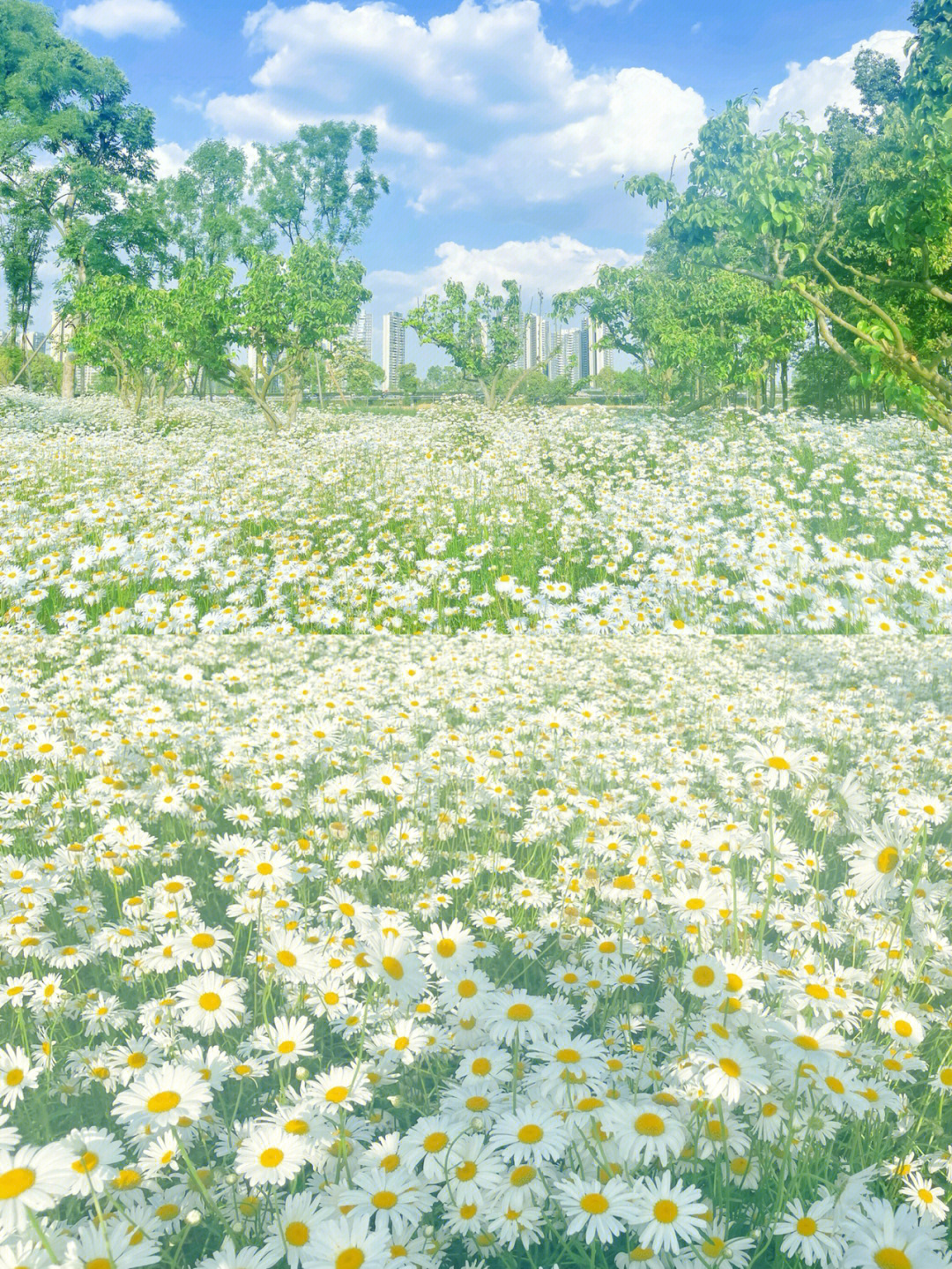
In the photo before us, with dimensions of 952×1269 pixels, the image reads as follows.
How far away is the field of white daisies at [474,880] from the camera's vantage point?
151cm

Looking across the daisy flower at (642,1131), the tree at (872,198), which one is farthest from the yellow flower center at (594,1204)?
the tree at (872,198)

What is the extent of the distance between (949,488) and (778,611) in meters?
4.42

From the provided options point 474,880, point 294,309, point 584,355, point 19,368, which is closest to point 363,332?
point 294,309

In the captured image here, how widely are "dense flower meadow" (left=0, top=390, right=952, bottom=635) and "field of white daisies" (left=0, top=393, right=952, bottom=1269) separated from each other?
66 millimetres

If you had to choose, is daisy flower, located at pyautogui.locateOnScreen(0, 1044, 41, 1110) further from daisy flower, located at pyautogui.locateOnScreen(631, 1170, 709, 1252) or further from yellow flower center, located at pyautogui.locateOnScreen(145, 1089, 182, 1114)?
daisy flower, located at pyautogui.locateOnScreen(631, 1170, 709, 1252)

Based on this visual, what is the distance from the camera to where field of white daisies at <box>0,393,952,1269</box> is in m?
1.51

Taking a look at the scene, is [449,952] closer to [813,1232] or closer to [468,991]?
[468,991]

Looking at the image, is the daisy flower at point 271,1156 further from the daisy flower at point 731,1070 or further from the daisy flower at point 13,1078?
the daisy flower at point 731,1070

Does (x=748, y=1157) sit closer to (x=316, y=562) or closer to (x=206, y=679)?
(x=206, y=679)

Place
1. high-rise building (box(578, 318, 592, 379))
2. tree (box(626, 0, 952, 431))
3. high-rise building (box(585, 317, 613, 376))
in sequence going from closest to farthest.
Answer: tree (box(626, 0, 952, 431)) → high-rise building (box(585, 317, 613, 376)) → high-rise building (box(578, 318, 592, 379))

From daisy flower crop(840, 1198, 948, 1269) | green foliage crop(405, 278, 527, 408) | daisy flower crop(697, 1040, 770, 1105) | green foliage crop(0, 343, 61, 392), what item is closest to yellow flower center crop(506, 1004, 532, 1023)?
daisy flower crop(697, 1040, 770, 1105)

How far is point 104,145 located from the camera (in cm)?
1177

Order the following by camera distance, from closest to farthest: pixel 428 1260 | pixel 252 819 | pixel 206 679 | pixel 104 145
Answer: pixel 428 1260 → pixel 252 819 → pixel 206 679 → pixel 104 145

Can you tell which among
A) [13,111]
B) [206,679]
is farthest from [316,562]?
[13,111]
